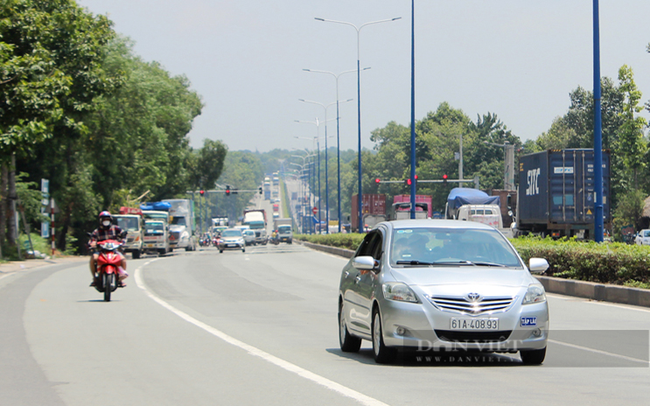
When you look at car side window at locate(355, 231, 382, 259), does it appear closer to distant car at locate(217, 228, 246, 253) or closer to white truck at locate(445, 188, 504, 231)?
white truck at locate(445, 188, 504, 231)

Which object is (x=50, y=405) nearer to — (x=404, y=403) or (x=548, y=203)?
(x=404, y=403)

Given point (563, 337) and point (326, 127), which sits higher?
point (326, 127)

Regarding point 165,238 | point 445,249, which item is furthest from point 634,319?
point 165,238

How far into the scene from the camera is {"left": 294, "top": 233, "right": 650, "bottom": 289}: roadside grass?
55.7 feet

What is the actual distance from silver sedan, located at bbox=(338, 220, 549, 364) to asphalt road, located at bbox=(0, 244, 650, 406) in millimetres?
311

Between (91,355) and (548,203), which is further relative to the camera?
(548,203)

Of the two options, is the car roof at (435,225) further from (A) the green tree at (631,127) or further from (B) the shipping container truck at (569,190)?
(A) the green tree at (631,127)

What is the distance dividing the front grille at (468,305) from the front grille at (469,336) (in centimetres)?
20

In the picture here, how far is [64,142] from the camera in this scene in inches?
1813

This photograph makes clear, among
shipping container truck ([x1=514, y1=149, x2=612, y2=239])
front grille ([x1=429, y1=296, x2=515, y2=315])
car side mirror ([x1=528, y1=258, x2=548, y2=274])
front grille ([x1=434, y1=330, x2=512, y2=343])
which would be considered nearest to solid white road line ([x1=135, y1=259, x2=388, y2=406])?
front grille ([x1=434, y1=330, x2=512, y2=343])

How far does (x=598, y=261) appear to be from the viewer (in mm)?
18312

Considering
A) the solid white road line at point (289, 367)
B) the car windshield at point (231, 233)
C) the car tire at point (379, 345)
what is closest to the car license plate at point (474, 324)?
the car tire at point (379, 345)

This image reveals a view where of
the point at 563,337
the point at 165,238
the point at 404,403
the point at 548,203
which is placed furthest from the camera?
the point at 165,238

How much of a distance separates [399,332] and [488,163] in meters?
105
